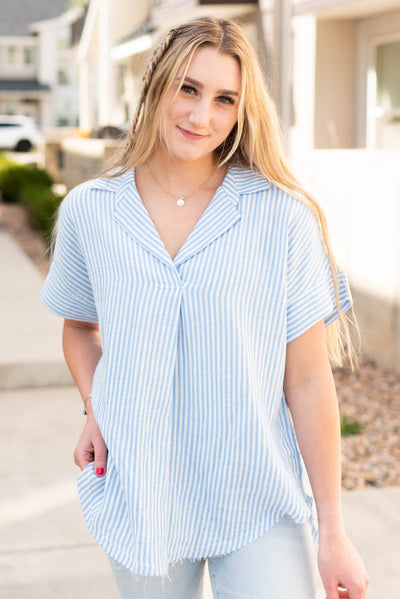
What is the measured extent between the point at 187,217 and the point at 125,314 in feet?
0.79

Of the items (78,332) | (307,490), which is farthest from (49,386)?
(307,490)

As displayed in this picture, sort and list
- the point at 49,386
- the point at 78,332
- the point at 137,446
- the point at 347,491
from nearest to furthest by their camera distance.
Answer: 1. the point at 137,446
2. the point at 78,332
3. the point at 347,491
4. the point at 49,386

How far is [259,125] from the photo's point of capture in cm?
179

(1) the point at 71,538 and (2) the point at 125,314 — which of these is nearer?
(2) the point at 125,314

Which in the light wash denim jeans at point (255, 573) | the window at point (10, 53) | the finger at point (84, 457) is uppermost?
the window at point (10, 53)

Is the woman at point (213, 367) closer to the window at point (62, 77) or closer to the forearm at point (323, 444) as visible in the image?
the forearm at point (323, 444)

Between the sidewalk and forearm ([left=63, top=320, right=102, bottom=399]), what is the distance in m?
1.20

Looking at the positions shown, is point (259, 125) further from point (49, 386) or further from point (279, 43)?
point (279, 43)

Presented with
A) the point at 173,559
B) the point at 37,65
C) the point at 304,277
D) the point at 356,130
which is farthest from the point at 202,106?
the point at 37,65

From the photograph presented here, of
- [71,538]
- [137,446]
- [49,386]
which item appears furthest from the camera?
[49,386]

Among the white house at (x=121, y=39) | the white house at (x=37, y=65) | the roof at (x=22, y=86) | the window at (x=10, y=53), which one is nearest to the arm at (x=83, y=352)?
the white house at (x=121, y=39)

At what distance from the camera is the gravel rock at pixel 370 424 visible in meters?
4.23

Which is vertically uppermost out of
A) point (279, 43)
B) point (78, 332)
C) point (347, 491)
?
point (279, 43)

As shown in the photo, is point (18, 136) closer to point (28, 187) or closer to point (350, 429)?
point (28, 187)
